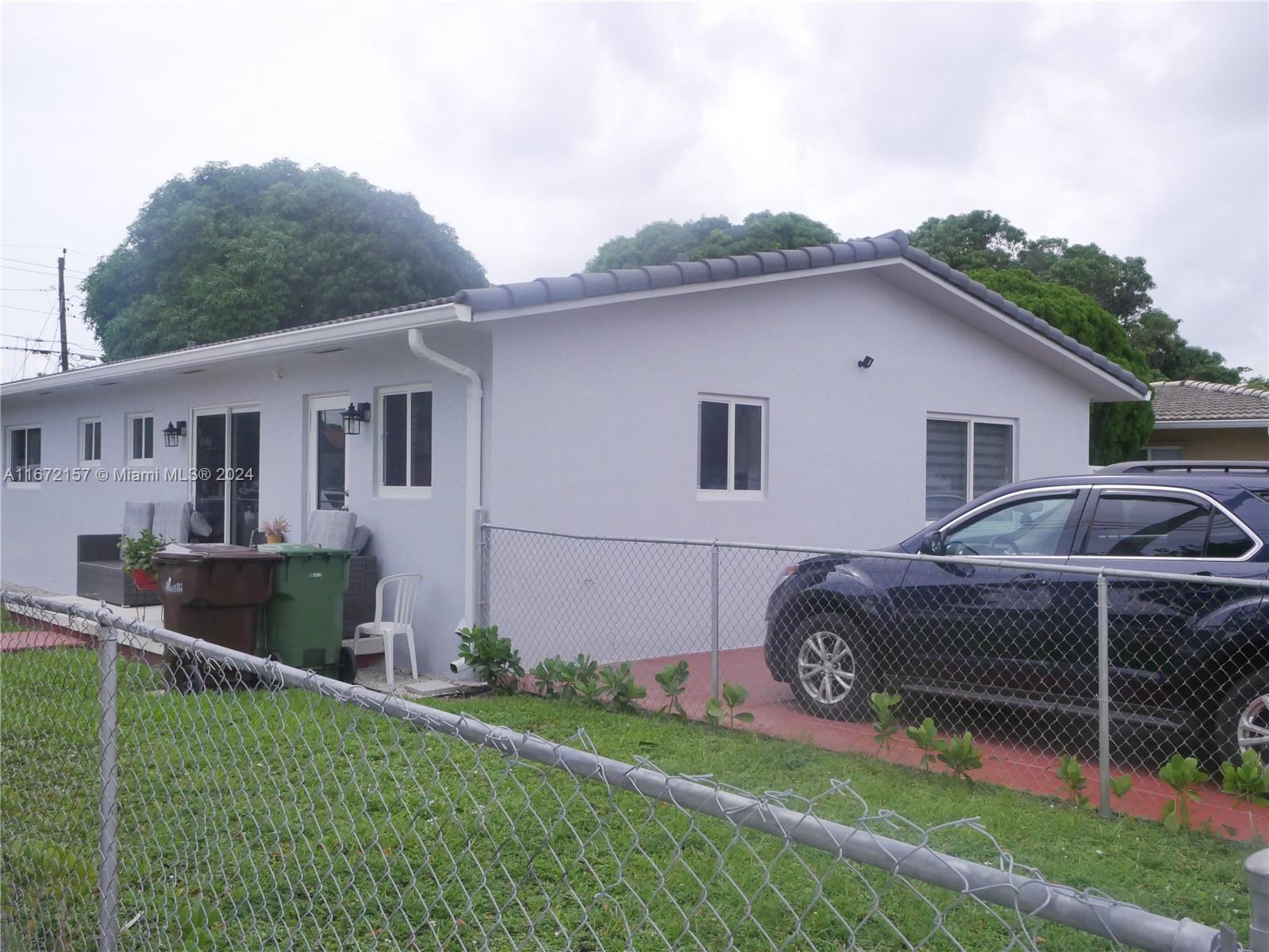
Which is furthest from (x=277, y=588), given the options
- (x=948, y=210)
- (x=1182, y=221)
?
(x=948, y=210)

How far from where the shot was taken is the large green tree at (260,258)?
3144 centimetres

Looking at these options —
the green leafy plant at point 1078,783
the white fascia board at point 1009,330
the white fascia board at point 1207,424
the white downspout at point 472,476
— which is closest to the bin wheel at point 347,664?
the white downspout at point 472,476

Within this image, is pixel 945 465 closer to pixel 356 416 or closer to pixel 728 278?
pixel 728 278

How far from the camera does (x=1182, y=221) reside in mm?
16953

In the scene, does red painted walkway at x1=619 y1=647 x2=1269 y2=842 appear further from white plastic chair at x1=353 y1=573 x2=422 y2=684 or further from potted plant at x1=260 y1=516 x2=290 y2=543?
potted plant at x1=260 y1=516 x2=290 y2=543

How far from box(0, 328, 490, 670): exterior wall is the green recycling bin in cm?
92

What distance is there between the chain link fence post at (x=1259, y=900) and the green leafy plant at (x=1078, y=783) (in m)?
4.63

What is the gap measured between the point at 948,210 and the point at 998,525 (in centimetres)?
3420

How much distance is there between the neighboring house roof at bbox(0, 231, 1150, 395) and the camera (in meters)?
8.83

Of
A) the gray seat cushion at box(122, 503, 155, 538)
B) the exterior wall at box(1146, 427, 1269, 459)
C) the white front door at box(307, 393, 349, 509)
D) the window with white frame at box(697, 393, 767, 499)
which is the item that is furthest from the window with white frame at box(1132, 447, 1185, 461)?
the gray seat cushion at box(122, 503, 155, 538)

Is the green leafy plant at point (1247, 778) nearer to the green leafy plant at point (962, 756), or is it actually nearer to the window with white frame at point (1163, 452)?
the green leafy plant at point (962, 756)

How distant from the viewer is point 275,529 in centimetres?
1180

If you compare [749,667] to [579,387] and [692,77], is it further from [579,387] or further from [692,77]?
[692,77]

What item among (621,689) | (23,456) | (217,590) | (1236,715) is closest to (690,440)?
(621,689)
